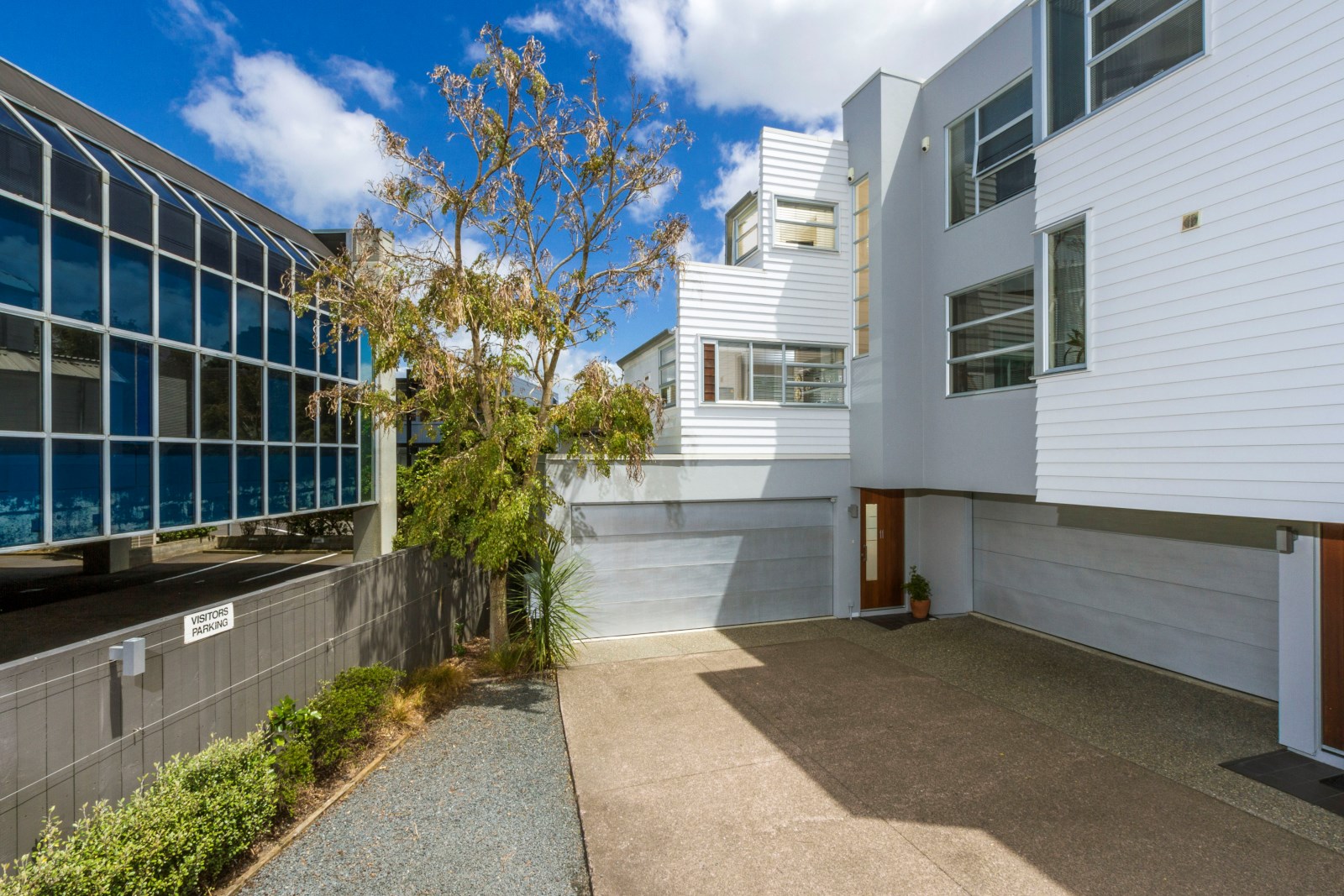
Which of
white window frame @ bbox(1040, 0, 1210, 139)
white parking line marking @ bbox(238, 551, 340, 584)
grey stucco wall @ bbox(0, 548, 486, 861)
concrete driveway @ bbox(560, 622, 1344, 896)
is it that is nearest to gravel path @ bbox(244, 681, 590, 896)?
concrete driveway @ bbox(560, 622, 1344, 896)

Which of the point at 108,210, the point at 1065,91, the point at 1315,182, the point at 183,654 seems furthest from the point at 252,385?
the point at 1315,182

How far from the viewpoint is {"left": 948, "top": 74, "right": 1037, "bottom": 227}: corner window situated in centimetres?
880

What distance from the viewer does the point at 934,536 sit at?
38.0 feet

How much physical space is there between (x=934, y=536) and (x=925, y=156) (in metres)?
6.71

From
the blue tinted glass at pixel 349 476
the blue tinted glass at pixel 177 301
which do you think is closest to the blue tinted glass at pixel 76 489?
the blue tinted glass at pixel 177 301

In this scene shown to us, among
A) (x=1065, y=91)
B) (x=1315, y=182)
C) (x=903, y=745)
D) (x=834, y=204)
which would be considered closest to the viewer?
(x=1315, y=182)

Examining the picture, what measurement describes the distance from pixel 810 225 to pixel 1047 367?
5389 mm

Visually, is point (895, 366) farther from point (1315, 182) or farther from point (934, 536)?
point (1315, 182)

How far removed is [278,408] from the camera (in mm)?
9242

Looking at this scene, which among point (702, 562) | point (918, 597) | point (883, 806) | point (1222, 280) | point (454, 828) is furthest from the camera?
point (918, 597)

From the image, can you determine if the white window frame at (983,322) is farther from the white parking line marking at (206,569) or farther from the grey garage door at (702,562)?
the white parking line marking at (206,569)

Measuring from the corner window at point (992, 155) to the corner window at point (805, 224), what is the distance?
6.91 ft

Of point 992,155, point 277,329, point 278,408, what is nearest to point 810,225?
point 992,155

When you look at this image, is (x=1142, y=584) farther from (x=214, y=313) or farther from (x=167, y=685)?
(x=214, y=313)
